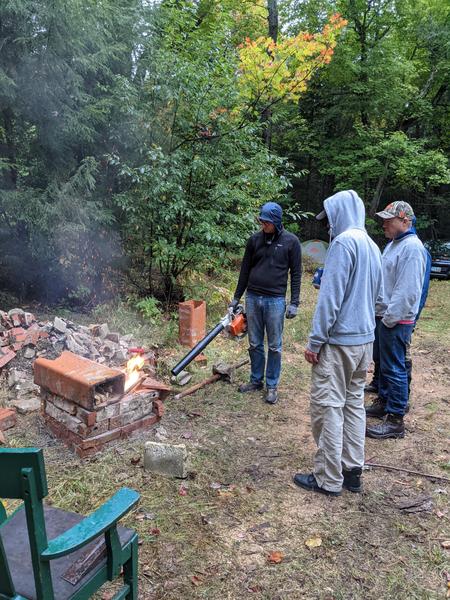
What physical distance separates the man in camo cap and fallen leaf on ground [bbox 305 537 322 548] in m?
1.50

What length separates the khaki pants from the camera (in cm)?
284

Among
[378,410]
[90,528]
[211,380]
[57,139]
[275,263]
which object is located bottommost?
[378,410]

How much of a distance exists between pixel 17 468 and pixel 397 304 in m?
3.22

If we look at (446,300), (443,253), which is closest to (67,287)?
(446,300)

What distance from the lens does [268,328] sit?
14.6 ft

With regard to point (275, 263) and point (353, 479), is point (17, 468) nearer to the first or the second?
point (353, 479)

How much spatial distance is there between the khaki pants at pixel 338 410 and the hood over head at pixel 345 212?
80cm

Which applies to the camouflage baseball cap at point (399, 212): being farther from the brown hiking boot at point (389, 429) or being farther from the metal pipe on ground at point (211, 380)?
the metal pipe on ground at point (211, 380)

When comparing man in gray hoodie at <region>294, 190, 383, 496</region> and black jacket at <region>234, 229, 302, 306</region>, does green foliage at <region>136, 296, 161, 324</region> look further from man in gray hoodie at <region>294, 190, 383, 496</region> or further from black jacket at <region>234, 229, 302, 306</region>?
man in gray hoodie at <region>294, 190, 383, 496</region>

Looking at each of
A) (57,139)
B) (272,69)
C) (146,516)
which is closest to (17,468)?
(146,516)

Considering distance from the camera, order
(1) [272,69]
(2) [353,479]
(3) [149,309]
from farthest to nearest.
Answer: (1) [272,69], (3) [149,309], (2) [353,479]

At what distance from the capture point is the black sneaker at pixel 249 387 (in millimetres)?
4609

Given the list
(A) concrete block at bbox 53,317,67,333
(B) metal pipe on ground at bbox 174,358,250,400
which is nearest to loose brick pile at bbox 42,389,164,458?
(B) metal pipe on ground at bbox 174,358,250,400

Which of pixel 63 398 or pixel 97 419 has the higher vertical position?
pixel 63 398
